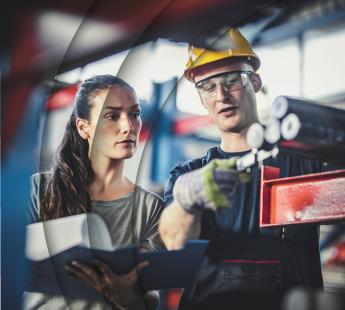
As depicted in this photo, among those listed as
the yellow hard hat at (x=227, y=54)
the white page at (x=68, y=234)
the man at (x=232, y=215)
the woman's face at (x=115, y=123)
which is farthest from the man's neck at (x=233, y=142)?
the white page at (x=68, y=234)

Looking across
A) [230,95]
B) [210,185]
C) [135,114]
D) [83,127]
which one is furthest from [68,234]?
[230,95]

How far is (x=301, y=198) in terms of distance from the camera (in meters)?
1.14

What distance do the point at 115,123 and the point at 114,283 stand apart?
0.37 metres

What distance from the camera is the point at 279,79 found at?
1.19 m

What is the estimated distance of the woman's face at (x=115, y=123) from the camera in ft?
4.72

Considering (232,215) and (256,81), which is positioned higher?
(256,81)

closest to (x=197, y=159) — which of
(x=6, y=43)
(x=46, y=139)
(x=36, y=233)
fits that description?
(x=46, y=139)

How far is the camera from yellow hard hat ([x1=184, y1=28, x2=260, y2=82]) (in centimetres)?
124

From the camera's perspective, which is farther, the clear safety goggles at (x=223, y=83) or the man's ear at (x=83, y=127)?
the man's ear at (x=83, y=127)

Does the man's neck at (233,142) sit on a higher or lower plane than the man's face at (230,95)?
lower

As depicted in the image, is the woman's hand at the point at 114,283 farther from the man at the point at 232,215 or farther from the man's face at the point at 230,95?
the man's face at the point at 230,95

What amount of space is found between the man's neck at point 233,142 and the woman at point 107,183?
22cm

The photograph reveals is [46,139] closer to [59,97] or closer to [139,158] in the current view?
[59,97]

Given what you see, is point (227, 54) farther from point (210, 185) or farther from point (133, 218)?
point (133, 218)
